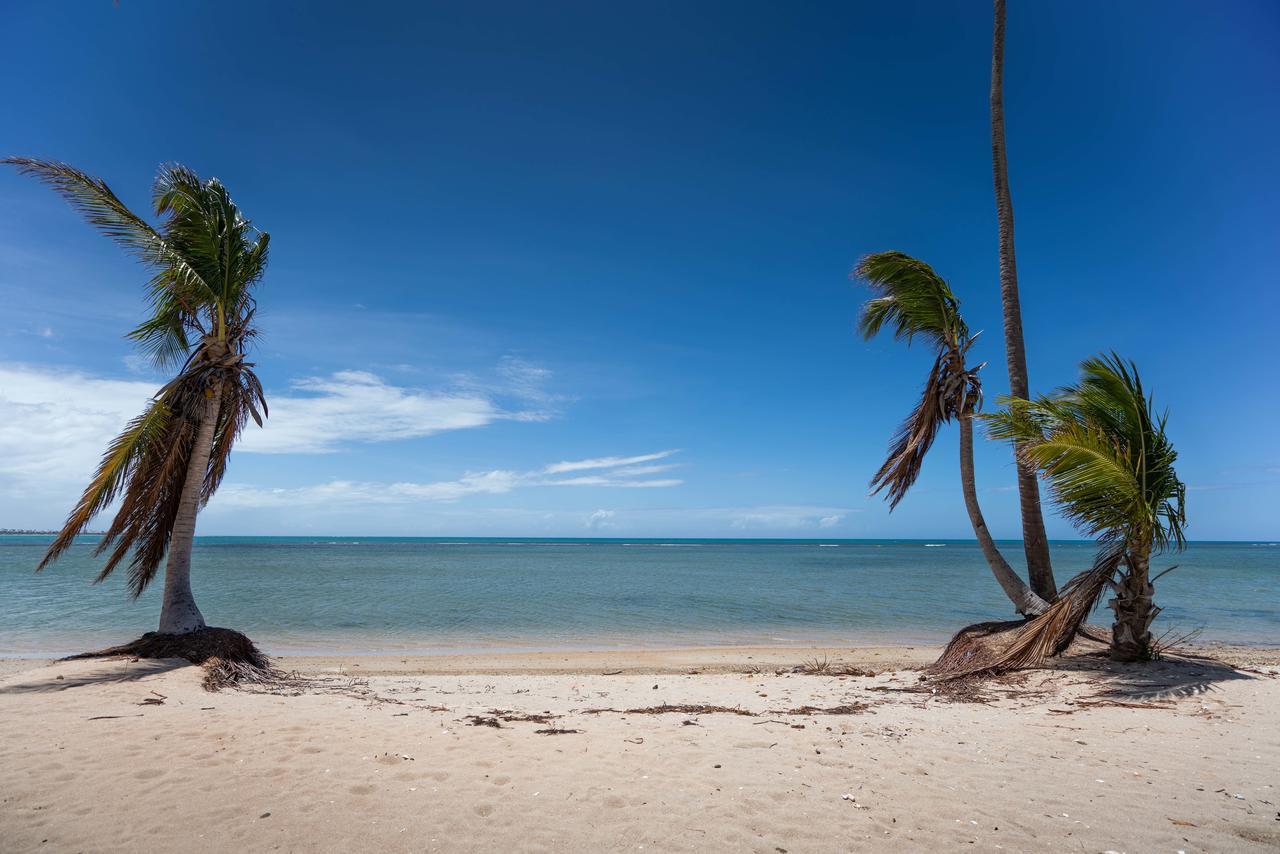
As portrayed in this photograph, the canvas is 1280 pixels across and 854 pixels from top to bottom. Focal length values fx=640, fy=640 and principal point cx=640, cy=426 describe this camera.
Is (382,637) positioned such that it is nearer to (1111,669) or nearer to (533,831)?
(533,831)

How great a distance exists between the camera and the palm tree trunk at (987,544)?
1019 centimetres

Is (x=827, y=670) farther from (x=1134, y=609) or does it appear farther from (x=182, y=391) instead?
(x=182, y=391)

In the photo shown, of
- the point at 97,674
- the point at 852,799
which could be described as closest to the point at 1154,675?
the point at 852,799

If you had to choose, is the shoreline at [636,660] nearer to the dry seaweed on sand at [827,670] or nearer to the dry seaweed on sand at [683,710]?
A: the dry seaweed on sand at [827,670]

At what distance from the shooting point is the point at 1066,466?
833cm

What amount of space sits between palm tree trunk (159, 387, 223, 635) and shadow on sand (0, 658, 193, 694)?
0.86 meters

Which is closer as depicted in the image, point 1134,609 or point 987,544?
point 1134,609

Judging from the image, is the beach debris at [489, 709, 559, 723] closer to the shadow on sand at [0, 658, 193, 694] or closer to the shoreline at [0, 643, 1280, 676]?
the shadow on sand at [0, 658, 193, 694]

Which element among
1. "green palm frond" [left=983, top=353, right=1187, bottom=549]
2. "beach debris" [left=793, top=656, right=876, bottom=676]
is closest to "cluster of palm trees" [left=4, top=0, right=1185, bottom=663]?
"green palm frond" [left=983, top=353, right=1187, bottom=549]

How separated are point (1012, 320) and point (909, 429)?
247 centimetres

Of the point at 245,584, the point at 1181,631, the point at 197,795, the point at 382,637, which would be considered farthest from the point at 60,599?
the point at 1181,631

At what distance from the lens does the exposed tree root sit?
8836 millimetres

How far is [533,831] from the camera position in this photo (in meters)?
4.08

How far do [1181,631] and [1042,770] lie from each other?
58.6ft
